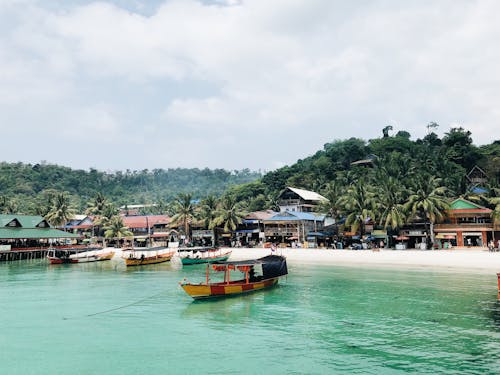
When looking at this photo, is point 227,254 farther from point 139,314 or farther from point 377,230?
point 139,314

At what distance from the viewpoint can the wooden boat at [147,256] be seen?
54.0 m

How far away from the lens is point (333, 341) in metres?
18.4

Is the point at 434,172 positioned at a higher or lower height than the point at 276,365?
higher

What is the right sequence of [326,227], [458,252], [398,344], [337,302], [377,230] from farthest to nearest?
[326,227] → [377,230] → [458,252] → [337,302] → [398,344]

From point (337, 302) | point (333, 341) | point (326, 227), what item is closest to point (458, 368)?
point (333, 341)

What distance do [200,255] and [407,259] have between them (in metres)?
26.5

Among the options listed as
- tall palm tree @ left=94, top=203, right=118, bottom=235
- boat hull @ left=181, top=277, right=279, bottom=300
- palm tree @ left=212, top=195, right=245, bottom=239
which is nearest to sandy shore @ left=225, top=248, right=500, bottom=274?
palm tree @ left=212, top=195, right=245, bottom=239

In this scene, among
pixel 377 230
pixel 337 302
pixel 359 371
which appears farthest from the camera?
pixel 377 230

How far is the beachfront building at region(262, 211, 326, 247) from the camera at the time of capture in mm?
70125

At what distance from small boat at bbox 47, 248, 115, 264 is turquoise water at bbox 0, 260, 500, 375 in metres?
25.0

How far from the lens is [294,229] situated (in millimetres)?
71625

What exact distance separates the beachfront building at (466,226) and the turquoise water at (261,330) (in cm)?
2236

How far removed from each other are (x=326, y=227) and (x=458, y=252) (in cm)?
2546

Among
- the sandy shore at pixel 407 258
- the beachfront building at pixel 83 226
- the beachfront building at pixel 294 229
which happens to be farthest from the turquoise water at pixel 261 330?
the beachfront building at pixel 83 226
